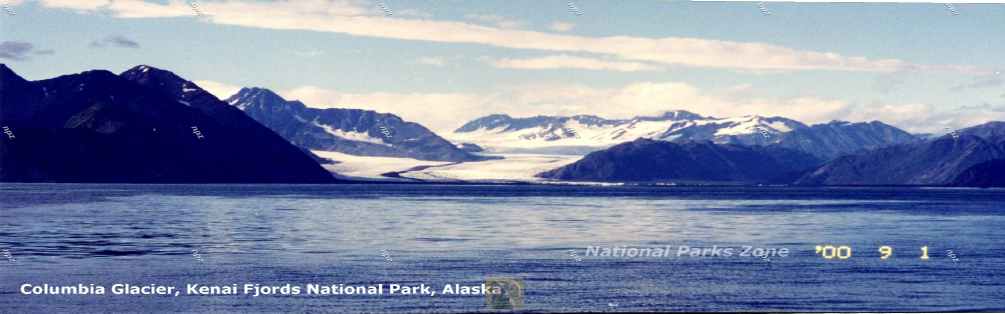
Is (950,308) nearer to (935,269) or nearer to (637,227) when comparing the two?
(935,269)

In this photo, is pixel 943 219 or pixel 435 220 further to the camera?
pixel 943 219

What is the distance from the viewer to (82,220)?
393ft

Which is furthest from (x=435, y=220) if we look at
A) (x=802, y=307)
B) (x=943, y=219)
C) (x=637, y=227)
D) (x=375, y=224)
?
(x=802, y=307)

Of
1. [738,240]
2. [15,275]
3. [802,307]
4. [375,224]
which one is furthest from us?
[375,224]

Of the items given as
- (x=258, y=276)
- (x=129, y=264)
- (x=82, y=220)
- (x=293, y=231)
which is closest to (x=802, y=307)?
(x=258, y=276)

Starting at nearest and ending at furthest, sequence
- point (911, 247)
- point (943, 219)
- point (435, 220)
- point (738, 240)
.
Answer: point (911, 247)
point (738, 240)
point (435, 220)
point (943, 219)

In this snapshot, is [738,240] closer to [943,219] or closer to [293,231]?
[293,231]

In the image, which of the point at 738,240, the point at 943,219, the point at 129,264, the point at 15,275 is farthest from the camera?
the point at 943,219

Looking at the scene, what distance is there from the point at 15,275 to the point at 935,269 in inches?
2006

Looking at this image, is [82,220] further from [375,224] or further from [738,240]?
[738,240]

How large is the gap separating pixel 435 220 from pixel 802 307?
73.2 m

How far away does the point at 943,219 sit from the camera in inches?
5615

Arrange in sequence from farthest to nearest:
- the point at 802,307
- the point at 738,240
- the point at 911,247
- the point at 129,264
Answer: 1. the point at 738,240
2. the point at 911,247
3. the point at 129,264
4. the point at 802,307

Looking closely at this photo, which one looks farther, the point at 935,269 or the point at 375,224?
the point at 375,224
